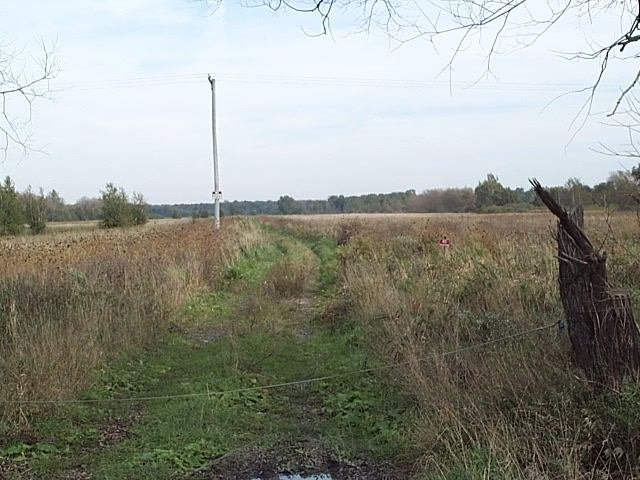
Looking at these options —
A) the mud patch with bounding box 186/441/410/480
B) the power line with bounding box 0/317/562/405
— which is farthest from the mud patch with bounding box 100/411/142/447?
the mud patch with bounding box 186/441/410/480

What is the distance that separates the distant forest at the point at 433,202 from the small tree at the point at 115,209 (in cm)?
123

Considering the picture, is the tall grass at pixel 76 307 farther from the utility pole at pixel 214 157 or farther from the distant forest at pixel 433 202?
the utility pole at pixel 214 157

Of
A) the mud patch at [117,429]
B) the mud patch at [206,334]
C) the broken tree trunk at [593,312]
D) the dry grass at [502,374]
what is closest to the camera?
the dry grass at [502,374]

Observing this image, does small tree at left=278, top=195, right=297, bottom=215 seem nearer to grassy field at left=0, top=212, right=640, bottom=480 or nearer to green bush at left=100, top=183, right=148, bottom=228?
green bush at left=100, top=183, right=148, bottom=228

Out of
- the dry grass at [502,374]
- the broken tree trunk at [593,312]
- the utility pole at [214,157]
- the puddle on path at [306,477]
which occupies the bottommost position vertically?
the puddle on path at [306,477]

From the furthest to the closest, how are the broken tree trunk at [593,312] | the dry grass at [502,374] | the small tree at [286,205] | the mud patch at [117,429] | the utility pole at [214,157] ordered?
the small tree at [286,205] < the utility pole at [214,157] < the mud patch at [117,429] < the broken tree trunk at [593,312] < the dry grass at [502,374]

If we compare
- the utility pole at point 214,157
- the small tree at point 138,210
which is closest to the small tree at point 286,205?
the small tree at point 138,210

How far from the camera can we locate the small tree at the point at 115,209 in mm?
47719

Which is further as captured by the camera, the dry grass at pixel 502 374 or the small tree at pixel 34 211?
the small tree at pixel 34 211

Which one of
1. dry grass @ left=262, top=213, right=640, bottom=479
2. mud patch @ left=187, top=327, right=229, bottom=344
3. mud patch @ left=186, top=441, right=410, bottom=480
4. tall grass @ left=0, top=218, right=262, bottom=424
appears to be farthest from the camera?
mud patch @ left=187, top=327, right=229, bottom=344

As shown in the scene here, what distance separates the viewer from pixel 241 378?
769 cm

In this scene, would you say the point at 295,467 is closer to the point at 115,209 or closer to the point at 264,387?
the point at 264,387

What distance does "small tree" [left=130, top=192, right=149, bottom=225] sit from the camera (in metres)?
49.7

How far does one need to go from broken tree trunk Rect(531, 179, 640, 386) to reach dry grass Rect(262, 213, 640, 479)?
192 mm
